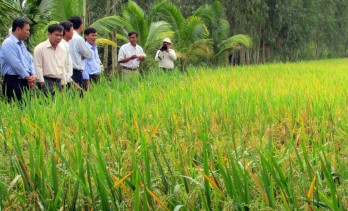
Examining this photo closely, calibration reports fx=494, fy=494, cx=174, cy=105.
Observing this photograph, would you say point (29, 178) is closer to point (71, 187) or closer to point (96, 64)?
point (71, 187)

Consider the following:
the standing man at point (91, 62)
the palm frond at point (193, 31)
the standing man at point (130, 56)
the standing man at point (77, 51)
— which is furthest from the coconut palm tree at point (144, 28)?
the standing man at point (77, 51)

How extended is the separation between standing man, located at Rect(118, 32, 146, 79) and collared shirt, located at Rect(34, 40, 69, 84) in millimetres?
2254

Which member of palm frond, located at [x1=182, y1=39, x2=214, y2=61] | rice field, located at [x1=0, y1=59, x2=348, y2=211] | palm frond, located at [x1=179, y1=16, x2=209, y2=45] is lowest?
rice field, located at [x1=0, y1=59, x2=348, y2=211]

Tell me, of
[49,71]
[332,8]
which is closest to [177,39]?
[49,71]

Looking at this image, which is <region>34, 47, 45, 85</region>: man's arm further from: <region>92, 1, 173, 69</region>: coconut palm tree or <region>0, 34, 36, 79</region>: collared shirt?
<region>92, 1, 173, 69</region>: coconut palm tree

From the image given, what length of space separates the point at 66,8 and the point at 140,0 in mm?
8527

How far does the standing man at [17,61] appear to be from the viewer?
14.8 feet

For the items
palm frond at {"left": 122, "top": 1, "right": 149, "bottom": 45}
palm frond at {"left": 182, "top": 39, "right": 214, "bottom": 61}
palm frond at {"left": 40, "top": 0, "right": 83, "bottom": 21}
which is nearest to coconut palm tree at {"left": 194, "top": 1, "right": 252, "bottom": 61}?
palm frond at {"left": 182, "top": 39, "right": 214, "bottom": 61}

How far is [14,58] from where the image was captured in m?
4.49

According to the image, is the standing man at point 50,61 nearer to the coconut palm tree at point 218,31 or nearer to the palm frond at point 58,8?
the palm frond at point 58,8

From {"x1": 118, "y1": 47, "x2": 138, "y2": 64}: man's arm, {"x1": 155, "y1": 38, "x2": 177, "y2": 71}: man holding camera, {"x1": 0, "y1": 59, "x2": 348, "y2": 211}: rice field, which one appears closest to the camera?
{"x1": 0, "y1": 59, "x2": 348, "y2": 211}: rice field

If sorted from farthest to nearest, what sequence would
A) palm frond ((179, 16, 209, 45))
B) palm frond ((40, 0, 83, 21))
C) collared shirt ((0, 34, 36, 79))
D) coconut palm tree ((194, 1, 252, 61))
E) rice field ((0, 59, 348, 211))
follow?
coconut palm tree ((194, 1, 252, 61)) < palm frond ((179, 16, 209, 45)) < palm frond ((40, 0, 83, 21)) < collared shirt ((0, 34, 36, 79)) < rice field ((0, 59, 348, 211))

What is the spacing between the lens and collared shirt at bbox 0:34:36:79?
4.50 meters

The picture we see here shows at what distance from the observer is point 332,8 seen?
93.8 feet
